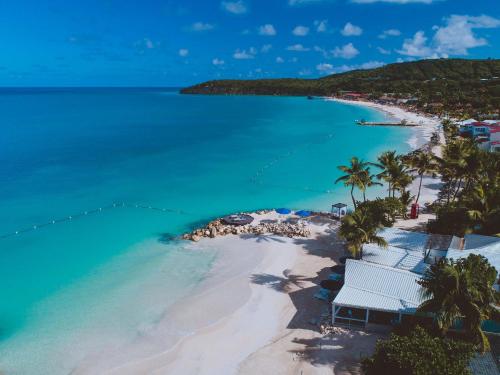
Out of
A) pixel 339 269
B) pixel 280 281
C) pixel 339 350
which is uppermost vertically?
pixel 339 269

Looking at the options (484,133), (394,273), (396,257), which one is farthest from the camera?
(484,133)

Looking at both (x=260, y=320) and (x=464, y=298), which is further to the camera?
(x=260, y=320)

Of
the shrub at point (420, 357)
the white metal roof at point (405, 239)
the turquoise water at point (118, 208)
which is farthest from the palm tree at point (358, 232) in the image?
the turquoise water at point (118, 208)

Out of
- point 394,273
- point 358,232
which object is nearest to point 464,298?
point 394,273

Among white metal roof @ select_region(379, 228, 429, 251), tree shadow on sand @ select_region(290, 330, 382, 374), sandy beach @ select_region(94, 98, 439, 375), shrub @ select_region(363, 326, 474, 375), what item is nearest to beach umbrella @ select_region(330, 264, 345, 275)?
sandy beach @ select_region(94, 98, 439, 375)

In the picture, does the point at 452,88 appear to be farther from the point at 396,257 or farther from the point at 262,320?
the point at 262,320

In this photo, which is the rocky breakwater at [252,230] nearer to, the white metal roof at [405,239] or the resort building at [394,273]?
the white metal roof at [405,239]

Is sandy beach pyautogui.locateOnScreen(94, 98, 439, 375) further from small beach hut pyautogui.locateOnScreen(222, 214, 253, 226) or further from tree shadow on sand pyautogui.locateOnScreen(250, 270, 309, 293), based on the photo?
small beach hut pyautogui.locateOnScreen(222, 214, 253, 226)

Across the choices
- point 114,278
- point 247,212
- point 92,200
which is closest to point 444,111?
point 247,212
